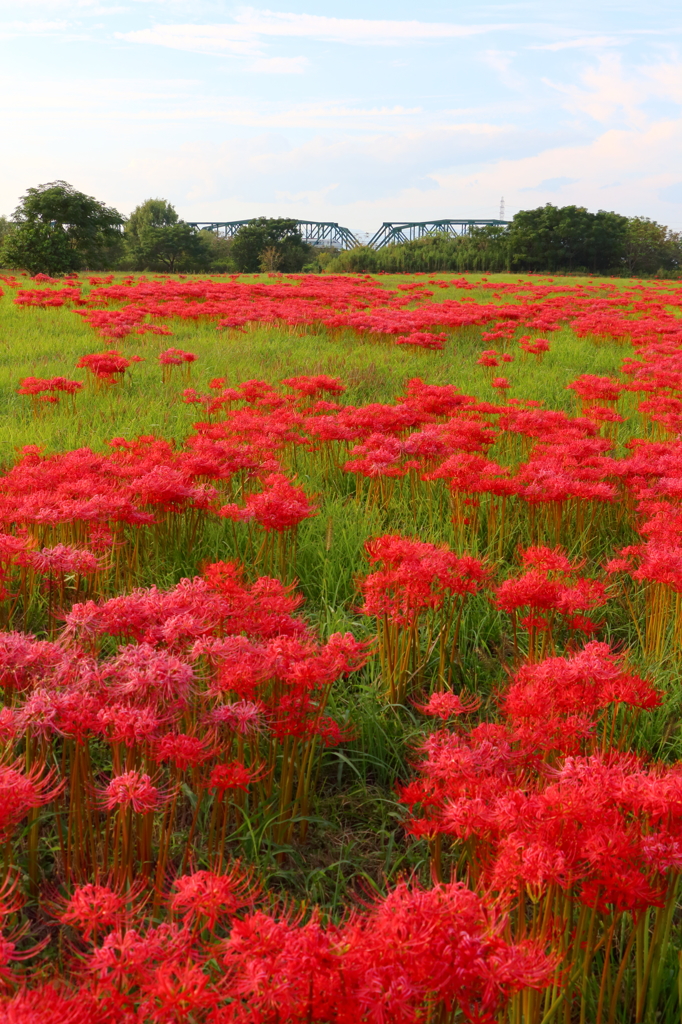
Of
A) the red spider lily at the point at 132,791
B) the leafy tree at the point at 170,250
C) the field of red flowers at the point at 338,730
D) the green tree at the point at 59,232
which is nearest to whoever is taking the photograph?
the field of red flowers at the point at 338,730

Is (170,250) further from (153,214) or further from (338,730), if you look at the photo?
(338,730)

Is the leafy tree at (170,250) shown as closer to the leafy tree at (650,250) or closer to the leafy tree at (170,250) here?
the leafy tree at (170,250)

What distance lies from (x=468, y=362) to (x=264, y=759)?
30.9ft

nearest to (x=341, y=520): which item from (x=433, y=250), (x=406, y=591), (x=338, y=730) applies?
(x=406, y=591)

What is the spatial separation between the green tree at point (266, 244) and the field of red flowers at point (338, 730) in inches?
2230

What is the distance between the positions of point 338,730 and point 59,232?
40.1 m

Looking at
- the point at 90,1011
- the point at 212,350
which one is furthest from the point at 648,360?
the point at 90,1011

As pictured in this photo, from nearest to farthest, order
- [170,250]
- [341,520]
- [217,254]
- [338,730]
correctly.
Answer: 1. [338,730]
2. [341,520]
3. [170,250]
4. [217,254]

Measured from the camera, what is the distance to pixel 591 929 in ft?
4.98

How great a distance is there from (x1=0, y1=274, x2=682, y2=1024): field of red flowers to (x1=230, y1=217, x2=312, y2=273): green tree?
56.6 meters

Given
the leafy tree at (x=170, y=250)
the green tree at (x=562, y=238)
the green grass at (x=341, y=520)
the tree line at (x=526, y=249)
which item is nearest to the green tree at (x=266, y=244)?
the leafy tree at (x=170, y=250)

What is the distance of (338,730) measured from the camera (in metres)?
2.35

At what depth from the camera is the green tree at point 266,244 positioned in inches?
2320

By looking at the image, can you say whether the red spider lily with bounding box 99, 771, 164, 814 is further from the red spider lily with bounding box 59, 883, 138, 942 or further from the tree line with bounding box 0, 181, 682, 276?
the tree line with bounding box 0, 181, 682, 276
